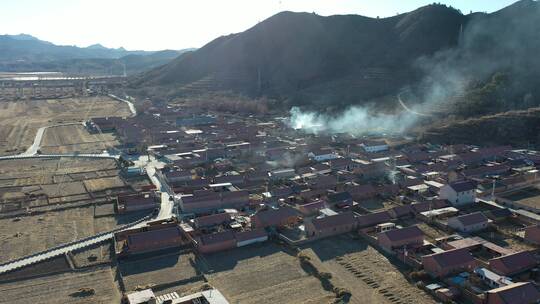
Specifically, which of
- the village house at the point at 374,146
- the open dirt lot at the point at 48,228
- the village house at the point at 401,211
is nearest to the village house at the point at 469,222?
the village house at the point at 401,211

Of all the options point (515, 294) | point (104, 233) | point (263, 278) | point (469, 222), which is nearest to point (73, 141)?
point (104, 233)

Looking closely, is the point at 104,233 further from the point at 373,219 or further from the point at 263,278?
the point at 373,219

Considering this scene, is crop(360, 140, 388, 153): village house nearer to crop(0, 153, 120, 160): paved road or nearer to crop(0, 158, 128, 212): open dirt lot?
crop(0, 158, 128, 212): open dirt lot

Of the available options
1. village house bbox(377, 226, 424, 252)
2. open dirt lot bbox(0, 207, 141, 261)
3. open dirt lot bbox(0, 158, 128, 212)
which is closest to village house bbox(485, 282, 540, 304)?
village house bbox(377, 226, 424, 252)

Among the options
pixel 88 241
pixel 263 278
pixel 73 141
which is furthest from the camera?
pixel 73 141

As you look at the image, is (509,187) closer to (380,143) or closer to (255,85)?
(380,143)

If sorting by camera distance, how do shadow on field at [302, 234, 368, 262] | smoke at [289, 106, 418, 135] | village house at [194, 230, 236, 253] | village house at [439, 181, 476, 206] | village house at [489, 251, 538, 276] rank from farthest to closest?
smoke at [289, 106, 418, 135]
village house at [439, 181, 476, 206]
village house at [194, 230, 236, 253]
shadow on field at [302, 234, 368, 262]
village house at [489, 251, 538, 276]
